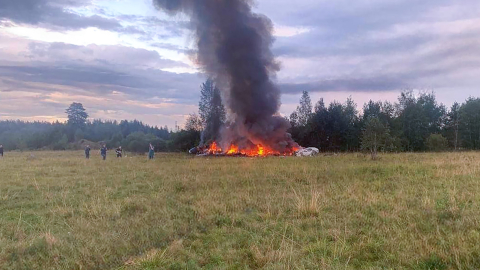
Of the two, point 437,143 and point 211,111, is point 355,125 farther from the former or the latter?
point 211,111

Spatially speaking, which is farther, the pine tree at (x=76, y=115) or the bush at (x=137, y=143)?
the pine tree at (x=76, y=115)

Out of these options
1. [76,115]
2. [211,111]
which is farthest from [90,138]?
[211,111]

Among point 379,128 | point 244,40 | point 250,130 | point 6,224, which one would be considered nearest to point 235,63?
point 244,40

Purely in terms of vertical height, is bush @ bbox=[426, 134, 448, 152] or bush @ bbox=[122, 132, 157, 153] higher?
bush @ bbox=[426, 134, 448, 152]

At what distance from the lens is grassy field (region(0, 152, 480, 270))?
5465 mm

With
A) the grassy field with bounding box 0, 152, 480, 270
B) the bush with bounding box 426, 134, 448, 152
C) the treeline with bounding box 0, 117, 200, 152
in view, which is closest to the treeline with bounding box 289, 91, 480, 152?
the bush with bounding box 426, 134, 448, 152

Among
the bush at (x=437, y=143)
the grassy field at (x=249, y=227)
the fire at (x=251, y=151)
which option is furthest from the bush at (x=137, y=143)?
the grassy field at (x=249, y=227)

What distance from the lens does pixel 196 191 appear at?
12.2 metres

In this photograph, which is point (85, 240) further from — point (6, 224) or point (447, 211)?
point (447, 211)

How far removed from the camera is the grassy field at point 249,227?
215 inches

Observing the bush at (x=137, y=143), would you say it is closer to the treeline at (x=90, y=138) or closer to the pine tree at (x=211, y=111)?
the treeline at (x=90, y=138)

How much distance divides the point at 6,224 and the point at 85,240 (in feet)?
10.1

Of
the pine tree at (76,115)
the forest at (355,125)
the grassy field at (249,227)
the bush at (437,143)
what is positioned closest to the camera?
the grassy field at (249,227)

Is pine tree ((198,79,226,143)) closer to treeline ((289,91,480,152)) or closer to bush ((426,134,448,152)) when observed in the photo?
treeline ((289,91,480,152))
